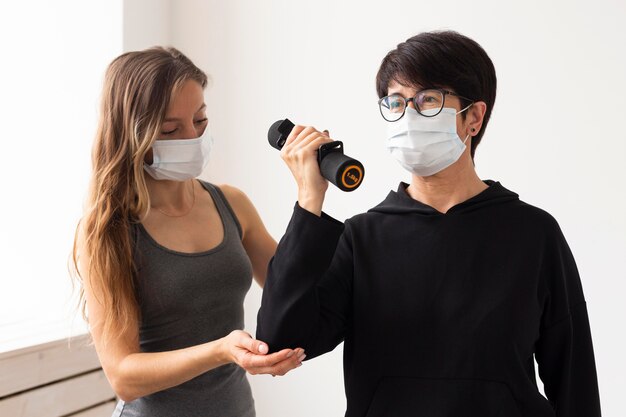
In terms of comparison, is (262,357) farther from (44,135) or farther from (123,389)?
(44,135)

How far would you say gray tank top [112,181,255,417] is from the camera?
1356 mm

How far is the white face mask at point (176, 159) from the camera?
4.62 ft

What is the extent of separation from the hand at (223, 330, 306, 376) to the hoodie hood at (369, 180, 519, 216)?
339 millimetres

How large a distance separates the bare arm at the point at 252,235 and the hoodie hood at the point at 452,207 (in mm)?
368

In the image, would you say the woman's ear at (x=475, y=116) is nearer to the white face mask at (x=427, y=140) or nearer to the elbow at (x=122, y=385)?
the white face mask at (x=427, y=140)

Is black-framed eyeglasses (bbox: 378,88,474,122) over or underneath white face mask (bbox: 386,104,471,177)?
over

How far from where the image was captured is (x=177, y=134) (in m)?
1.43

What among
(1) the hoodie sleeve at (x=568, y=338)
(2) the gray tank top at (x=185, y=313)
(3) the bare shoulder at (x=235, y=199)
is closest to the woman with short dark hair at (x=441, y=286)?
(1) the hoodie sleeve at (x=568, y=338)

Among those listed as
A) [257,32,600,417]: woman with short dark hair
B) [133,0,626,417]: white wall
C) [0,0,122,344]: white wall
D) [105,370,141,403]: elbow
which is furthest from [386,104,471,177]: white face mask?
[0,0,122,344]: white wall

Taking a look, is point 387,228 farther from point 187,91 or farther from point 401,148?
point 187,91

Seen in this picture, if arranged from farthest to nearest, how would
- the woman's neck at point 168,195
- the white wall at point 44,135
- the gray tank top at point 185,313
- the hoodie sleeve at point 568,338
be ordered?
the white wall at point 44,135 < the woman's neck at point 168,195 < the gray tank top at point 185,313 < the hoodie sleeve at point 568,338

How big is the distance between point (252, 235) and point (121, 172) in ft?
1.17

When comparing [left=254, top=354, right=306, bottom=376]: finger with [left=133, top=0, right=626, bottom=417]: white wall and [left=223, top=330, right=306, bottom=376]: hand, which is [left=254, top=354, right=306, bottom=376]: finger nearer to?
[left=223, top=330, right=306, bottom=376]: hand

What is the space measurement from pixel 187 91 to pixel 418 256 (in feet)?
1.88
